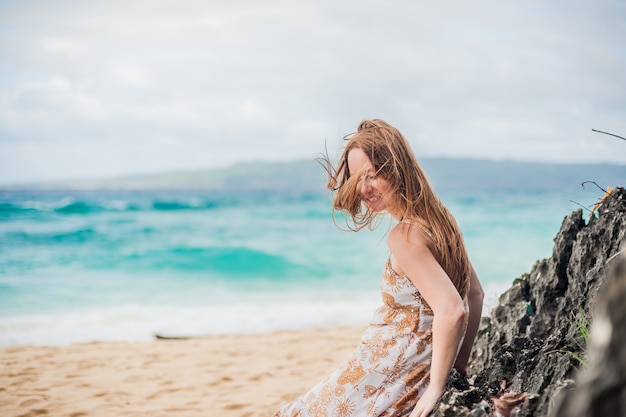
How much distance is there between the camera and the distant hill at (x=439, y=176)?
166 feet

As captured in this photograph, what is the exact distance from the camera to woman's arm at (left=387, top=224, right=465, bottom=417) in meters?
2.42

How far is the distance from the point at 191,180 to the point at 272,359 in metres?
68.0

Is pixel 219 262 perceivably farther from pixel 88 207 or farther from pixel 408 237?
pixel 408 237

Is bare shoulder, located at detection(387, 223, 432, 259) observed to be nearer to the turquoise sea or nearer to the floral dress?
the floral dress

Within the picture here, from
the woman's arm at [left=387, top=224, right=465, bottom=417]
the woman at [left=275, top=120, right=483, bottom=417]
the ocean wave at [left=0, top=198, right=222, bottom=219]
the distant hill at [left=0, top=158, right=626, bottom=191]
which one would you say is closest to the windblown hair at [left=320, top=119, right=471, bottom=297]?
Result: the woman at [left=275, top=120, right=483, bottom=417]

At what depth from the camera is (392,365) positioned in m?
2.77

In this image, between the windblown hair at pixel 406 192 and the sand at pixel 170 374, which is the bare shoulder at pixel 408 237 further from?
the sand at pixel 170 374

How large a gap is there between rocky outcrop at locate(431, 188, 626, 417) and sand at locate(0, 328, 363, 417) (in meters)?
2.56

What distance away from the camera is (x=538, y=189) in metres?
48.7

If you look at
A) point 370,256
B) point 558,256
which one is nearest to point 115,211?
point 370,256

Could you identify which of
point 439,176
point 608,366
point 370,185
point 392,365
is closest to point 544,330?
point 392,365

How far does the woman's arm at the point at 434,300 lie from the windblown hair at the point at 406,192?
13 cm

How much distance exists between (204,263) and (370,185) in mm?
17938

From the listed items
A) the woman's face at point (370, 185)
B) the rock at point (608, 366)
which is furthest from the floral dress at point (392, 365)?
the rock at point (608, 366)
